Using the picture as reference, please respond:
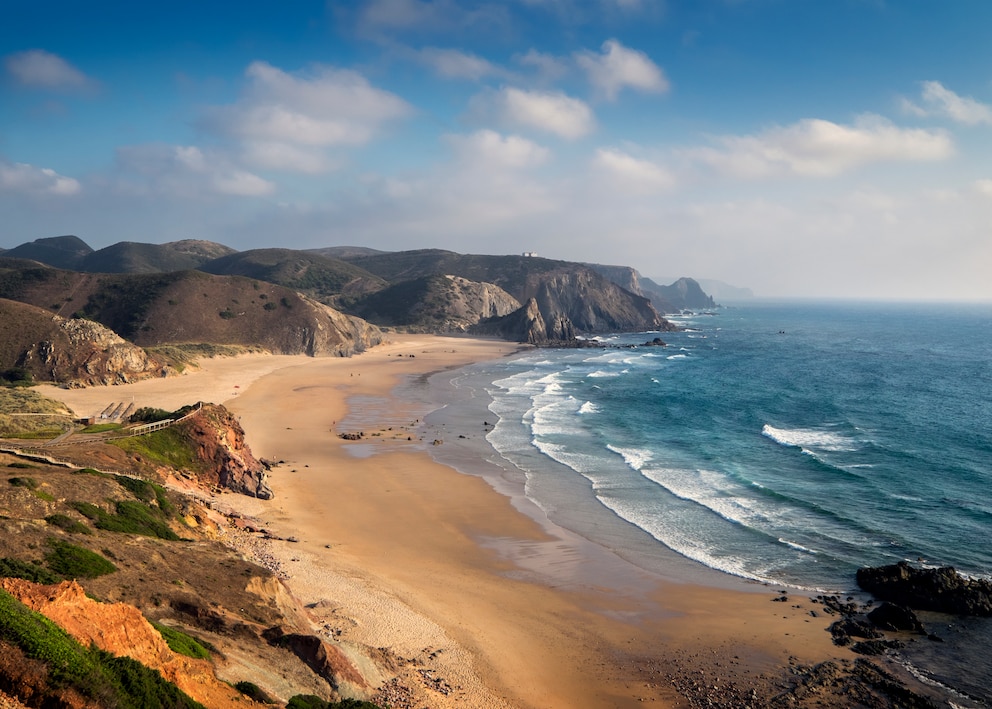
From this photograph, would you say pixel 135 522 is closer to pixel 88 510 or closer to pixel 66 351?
pixel 88 510

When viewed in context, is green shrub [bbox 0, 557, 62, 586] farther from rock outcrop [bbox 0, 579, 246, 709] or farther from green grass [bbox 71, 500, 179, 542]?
green grass [bbox 71, 500, 179, 542]

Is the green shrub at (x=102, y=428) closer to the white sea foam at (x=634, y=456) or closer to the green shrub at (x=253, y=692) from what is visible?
the green shrub at (x=253, y=692)

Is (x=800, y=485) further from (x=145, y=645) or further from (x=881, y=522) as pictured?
(x=145, y=645)

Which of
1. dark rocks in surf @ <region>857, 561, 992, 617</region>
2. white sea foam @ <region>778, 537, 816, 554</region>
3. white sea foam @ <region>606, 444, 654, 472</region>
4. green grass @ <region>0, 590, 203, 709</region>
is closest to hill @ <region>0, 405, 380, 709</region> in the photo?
green grass @ <region>0, 590, 203, 709</region>

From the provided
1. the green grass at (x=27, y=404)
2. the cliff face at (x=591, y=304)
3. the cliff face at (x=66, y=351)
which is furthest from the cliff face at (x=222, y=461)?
the cliff face at (x=591, y=304)

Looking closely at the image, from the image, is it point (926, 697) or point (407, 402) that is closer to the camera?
point (926, 697)

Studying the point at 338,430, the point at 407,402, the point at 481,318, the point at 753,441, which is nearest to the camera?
the point at 753,441

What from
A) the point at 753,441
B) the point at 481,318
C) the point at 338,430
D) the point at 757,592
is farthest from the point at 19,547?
the point at 481,318
